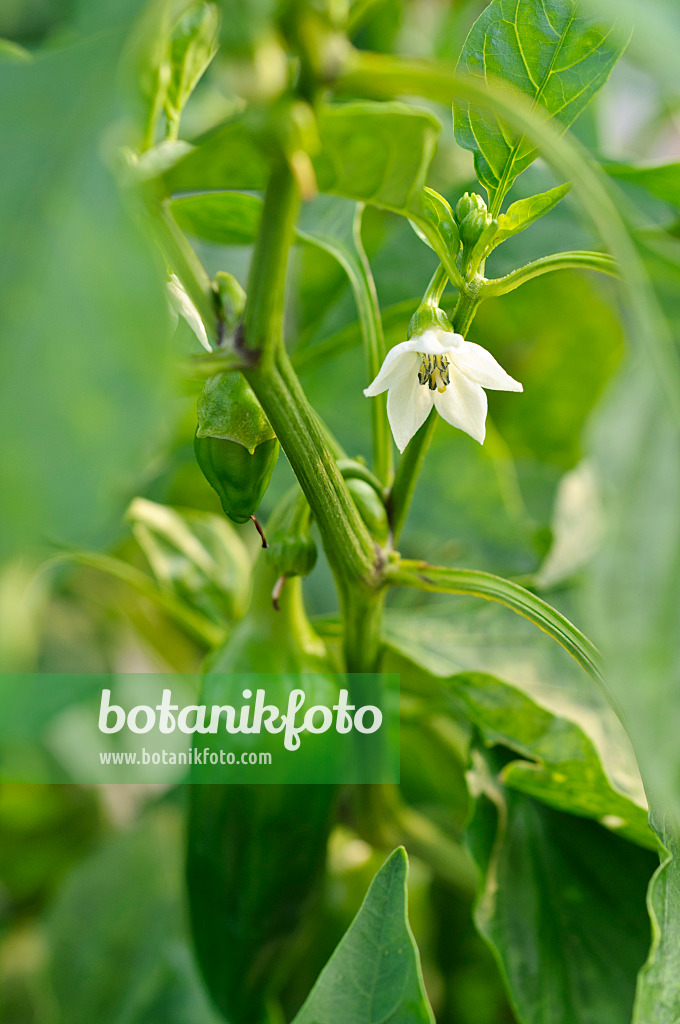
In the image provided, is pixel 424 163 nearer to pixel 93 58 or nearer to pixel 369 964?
pixel 93 58

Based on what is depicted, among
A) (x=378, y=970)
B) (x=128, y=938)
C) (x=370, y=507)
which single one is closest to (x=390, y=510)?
(x=370, y=507)

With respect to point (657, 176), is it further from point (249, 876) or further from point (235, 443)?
point (249, 876)

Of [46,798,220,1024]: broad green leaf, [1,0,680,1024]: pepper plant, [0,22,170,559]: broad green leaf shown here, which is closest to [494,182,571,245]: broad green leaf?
[1,0,680,1024]: pepper plant

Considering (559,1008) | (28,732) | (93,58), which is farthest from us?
(28,732)

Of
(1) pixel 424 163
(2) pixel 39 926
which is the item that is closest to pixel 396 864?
(1) pixel 424 163

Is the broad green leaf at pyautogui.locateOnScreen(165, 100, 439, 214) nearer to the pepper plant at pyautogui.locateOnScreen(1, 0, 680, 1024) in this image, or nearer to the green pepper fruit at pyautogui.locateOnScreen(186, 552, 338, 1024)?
the pepper plant at pyautogui.locateOnScreen(1, 0, 680, 1024)

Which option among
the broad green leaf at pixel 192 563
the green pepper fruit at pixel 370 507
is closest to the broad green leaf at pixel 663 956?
the green pepper fruit at pixel 370 507

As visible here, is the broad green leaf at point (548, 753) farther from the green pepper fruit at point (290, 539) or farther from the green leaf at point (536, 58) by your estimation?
the green leaf at point (536, 58)
